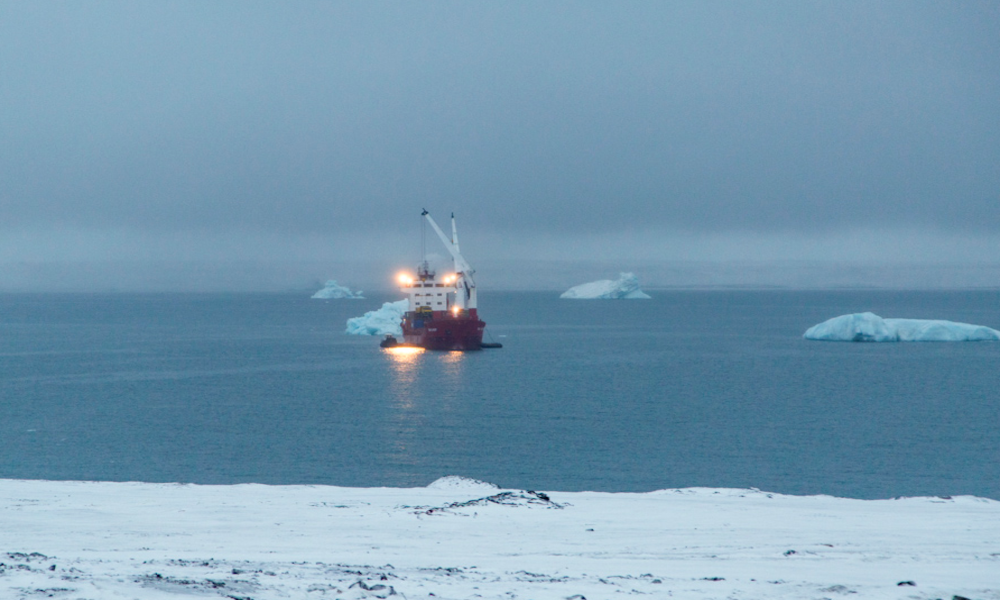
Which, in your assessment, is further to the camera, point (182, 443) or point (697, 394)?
point (697, 394)

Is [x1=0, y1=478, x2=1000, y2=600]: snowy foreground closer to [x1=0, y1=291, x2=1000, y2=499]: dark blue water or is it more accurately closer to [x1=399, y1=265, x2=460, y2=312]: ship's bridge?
[x1=0, y1=291, x2=1000, y2=499]: dark blue water

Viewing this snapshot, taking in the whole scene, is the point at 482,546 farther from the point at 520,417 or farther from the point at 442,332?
the point at 442,332

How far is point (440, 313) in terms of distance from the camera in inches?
3356

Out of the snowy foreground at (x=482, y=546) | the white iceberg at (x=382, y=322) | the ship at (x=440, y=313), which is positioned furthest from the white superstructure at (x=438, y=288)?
the snowy foreground at (x=482, y=546)

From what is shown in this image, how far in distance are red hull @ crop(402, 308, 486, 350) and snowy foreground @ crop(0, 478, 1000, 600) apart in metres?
68.4

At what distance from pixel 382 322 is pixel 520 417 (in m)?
62.5

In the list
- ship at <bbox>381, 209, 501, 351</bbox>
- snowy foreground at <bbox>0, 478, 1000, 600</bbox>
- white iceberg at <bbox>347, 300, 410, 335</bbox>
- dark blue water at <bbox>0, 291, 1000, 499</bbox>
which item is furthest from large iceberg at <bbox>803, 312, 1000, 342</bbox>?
snowy foreground at <bbox>0, 478, 1000, 600</bbox>

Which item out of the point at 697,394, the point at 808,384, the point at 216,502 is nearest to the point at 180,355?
the point at 697,394

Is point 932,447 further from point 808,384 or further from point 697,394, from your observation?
point 808,384

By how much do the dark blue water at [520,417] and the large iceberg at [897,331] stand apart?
118 inches

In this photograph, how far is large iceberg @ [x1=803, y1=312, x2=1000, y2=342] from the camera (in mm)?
86250

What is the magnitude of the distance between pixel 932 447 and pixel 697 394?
17205mm

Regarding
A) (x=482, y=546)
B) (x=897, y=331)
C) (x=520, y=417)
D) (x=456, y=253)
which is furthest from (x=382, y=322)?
(x=482, y=546)

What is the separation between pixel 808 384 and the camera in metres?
55.9
